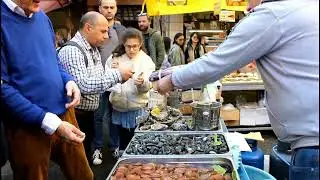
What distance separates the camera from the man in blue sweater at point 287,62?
1.56 meters

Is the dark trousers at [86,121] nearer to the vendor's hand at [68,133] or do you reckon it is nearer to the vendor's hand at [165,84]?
the vendor's hand at [68,133]

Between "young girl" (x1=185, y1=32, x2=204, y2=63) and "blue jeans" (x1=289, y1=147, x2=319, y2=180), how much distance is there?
18.7 ft

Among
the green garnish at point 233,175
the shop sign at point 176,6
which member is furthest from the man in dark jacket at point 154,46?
the green garnish at point 233,175

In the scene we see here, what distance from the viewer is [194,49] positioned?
768 centimetres

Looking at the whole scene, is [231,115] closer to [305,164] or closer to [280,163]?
[280,163]

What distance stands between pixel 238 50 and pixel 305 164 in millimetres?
578

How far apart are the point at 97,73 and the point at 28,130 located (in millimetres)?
1216

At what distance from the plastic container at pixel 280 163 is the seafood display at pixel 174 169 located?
1.16 metres

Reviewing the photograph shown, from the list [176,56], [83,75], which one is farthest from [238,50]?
[176,56]

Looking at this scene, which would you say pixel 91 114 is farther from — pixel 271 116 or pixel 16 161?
pixel 271 116

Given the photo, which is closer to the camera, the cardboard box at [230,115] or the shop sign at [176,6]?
the cardboard box at [230,115]

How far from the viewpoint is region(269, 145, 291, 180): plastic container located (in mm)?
3378

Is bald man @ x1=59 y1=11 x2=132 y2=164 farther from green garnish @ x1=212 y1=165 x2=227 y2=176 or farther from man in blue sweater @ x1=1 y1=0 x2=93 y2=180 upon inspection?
green garnish @ x1=212 y1=165 x2=227 y2=176

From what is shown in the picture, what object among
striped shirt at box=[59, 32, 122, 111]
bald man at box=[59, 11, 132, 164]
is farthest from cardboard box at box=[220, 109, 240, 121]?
striped shirt at box=[59, 32, 122, 111]
